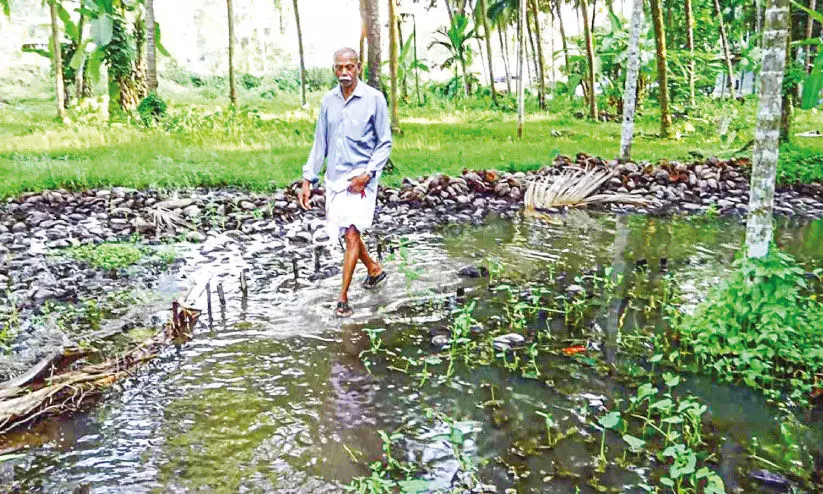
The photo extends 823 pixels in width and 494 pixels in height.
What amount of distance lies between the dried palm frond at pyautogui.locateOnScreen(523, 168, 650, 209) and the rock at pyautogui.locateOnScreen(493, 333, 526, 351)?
16.0 feet

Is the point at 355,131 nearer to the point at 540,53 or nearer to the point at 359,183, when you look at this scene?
the point at 359,183

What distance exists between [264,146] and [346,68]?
28.8ft

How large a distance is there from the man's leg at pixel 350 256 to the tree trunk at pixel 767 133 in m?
3.04

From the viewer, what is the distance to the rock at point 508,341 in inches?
196

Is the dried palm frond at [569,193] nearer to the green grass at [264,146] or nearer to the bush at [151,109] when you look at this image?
Answer: the green grass at [264,146]

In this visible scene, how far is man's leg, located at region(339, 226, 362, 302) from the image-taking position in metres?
5.66

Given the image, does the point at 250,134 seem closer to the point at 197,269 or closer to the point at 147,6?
the point at 147,6

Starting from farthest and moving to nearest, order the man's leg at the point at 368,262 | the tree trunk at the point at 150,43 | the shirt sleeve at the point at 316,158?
the tree trunk at the point at 150,43
the man's leg at the point at 368,262
the shirt sleeve at the point at 316,158

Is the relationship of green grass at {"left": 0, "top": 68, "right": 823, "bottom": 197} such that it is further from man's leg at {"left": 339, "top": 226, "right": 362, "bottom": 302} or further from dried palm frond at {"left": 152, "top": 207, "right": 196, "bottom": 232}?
man's leg at {"left": 339, "top": 226, "right": 362, "bottom": 302}

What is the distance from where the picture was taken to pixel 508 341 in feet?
16.6

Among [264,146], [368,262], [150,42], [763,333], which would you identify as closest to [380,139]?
[368,262]

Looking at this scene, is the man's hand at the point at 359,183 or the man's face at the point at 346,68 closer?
the man's face at the point at 346,68

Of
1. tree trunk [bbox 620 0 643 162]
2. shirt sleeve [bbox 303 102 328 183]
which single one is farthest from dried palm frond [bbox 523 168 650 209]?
shirt sleeve [bbox 303 102 328 183]

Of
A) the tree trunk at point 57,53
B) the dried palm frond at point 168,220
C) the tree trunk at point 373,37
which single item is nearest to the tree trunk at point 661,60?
the tree trunk at point 373,37
